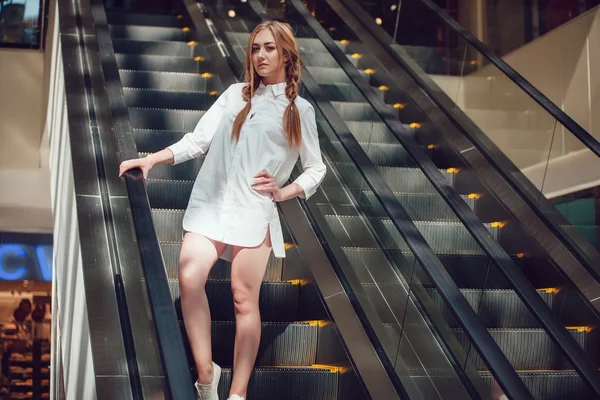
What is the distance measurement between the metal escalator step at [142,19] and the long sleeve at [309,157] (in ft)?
20.3

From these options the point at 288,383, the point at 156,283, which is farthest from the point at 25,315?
the point at 156,283

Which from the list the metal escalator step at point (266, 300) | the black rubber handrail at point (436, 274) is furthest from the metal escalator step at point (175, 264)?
the black rubber handrail at point (436, 274)

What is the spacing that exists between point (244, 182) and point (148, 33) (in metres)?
5.88

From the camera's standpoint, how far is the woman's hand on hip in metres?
3.44

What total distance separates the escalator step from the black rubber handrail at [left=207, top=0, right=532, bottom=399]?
3.54ft

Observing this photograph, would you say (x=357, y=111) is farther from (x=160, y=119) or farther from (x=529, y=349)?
(x=529, y=349)

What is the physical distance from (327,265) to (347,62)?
2330mm

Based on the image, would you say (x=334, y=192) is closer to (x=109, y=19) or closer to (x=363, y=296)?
(x=363, y=296)

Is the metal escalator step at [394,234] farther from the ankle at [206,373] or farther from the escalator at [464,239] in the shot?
the ankle at [206,373]

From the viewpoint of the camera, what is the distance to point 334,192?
512 cm

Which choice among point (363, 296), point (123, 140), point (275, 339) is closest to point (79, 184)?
point (123, 140)

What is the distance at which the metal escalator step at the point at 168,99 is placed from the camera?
7152mm

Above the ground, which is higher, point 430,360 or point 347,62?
point 347,62

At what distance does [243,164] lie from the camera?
3.50 m
